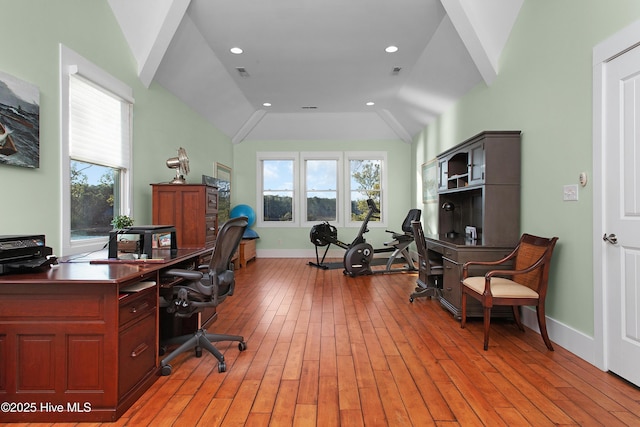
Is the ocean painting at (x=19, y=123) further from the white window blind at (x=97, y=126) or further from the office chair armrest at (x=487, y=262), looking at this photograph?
the office chair armrest at (x=487, y=262)

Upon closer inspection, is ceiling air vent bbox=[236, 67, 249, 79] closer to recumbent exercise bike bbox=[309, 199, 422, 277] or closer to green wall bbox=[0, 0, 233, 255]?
green wall bbox=[0, 0, 233, 255]

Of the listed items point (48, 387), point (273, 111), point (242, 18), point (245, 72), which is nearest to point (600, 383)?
point (48, 387)

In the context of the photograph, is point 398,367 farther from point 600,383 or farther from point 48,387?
point 48,387

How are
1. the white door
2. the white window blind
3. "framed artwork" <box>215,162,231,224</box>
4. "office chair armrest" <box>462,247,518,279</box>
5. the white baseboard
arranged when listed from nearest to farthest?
1. the white door
2. the white baseboard
3. the white window blind
4. "office chair armrest" <box>462,247,518,279</box>
5. "framed artwork" <box>215,162,231,224</box>

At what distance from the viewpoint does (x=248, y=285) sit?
556 cm

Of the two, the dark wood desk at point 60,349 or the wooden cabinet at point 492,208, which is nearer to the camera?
the dark wood desk at point 60,349

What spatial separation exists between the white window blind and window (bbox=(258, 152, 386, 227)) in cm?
501

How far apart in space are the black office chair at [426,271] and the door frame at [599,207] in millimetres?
1688

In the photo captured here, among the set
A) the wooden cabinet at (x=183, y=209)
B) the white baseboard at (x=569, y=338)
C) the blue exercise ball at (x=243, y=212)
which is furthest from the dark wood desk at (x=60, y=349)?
the blue exercise ball at (x=243, y=212)

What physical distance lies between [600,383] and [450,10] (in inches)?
146

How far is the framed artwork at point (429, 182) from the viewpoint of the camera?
6.85m

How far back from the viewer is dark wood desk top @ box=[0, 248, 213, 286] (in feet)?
6.15

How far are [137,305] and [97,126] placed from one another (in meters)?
2.29

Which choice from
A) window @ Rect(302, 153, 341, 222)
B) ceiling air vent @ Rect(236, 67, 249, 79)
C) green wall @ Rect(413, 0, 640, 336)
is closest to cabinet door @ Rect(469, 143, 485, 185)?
green wall @ Rect(413, 0, 640, 336)
